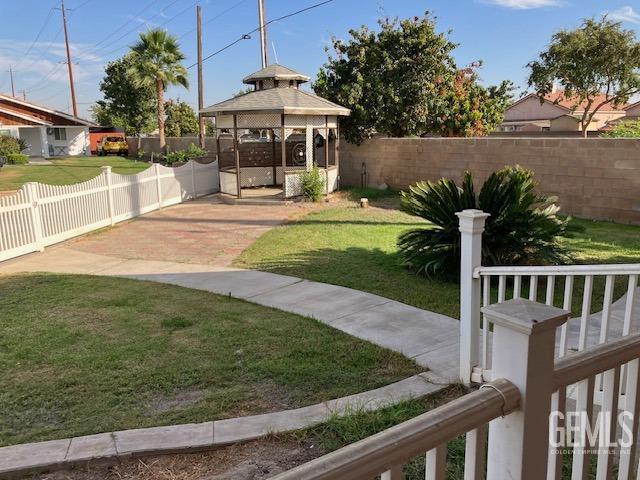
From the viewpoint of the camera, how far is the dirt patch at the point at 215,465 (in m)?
3.13

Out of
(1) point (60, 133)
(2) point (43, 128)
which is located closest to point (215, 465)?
(2) point (43, 128)

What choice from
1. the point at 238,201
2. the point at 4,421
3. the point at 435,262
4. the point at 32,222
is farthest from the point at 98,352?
the point at 238,201

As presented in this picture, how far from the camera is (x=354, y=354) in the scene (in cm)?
485

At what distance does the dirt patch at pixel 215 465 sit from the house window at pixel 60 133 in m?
44.0

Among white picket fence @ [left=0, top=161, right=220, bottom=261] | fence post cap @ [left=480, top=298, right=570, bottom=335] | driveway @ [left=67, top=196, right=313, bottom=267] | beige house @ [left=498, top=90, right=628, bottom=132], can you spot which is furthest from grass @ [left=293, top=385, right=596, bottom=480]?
beige house @ [left=498, top=90, right=628, bottom=132]

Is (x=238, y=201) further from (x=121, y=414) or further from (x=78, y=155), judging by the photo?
(x=78, y=155)

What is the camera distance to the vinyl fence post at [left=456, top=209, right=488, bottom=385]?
13.3 feet

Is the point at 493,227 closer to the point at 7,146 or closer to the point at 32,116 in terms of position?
the point at 7,146

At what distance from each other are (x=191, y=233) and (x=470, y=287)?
8.41 metres

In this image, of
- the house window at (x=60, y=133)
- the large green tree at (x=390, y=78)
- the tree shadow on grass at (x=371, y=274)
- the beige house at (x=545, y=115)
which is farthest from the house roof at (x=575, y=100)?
the house window at (x=60, y=133)

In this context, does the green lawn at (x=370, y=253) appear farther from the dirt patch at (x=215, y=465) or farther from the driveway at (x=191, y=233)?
the dirt patch at (x=215, y=465)

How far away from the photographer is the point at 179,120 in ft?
169

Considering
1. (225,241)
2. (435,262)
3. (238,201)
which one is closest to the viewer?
(435,262)

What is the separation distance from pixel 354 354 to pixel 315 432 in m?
1.39
